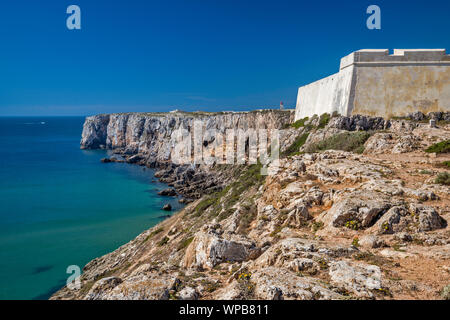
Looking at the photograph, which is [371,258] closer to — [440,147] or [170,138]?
[440,147]

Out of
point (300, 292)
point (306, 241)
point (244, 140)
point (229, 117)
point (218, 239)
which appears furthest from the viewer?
point (229, 117)

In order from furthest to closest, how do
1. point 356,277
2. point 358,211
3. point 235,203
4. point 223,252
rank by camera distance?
1. point 235,203
2. point 358,211
3. point 223,252
4. point 356,277

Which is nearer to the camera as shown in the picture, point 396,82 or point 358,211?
point 358,211

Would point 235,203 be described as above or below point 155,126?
below

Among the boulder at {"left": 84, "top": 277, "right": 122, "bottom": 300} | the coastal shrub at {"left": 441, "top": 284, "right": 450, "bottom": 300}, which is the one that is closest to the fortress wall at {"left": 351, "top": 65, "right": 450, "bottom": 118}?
the coastal shrub at {"left": 441, "top": 284, "right": 450, "bottom": 300}

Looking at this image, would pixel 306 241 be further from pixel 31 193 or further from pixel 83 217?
pixel 31 193

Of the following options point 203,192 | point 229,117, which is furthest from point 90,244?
point 229,117

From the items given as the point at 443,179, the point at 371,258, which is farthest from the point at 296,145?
the point at 371,258
